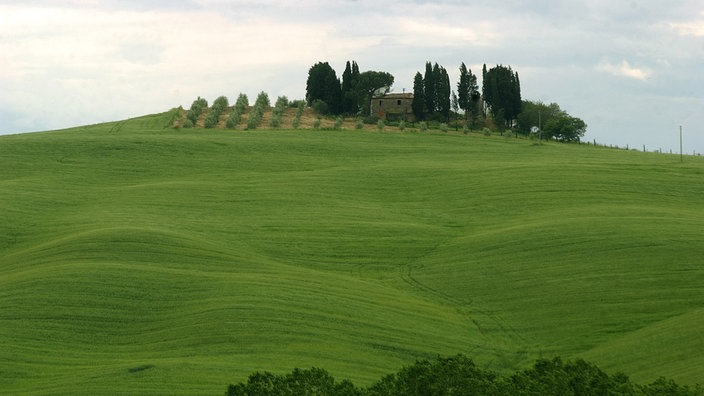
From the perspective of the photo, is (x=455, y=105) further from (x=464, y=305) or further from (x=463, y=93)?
(x=464, y=305)

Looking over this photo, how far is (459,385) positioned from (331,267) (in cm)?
2316

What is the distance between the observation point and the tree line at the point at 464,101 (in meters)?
106

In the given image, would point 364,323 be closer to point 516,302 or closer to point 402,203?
point 516,302

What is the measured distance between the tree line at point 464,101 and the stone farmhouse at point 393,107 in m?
1.05

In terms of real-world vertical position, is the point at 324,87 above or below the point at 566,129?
above

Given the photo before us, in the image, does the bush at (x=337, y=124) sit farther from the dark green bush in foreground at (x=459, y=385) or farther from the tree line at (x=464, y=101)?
the dark green bush in foreground at (x=459, y=385)

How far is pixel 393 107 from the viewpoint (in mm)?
109625

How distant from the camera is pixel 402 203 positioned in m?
61.5

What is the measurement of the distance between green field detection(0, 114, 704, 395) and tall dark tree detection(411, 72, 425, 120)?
31.0m

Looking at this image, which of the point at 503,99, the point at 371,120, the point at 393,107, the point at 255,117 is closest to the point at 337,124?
the point at 371,120

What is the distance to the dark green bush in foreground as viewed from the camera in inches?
947

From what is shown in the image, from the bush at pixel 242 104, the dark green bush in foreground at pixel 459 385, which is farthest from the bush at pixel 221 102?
the dark green bush in foreground at pixel 459 385

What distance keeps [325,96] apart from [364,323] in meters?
74.0

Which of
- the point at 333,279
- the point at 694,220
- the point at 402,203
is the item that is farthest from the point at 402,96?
the point at 333,279
